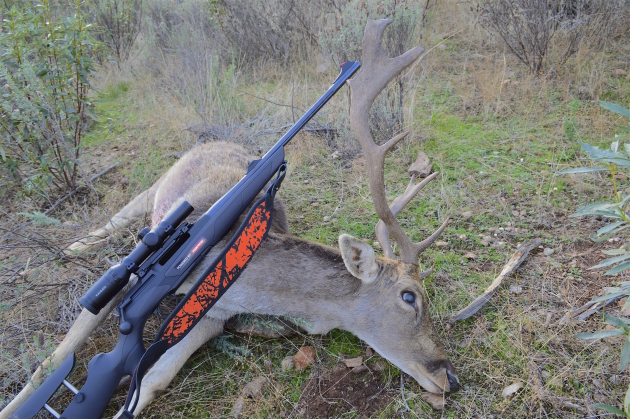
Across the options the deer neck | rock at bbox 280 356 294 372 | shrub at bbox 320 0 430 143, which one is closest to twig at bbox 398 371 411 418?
the deer neck

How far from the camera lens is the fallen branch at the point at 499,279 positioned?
10.7 ft

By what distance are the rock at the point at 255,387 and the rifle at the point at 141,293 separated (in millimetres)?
573

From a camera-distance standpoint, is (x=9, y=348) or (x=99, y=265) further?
(x=99, y=265)

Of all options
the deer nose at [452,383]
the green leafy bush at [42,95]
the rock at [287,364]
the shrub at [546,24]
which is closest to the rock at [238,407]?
the rock at [287,364]

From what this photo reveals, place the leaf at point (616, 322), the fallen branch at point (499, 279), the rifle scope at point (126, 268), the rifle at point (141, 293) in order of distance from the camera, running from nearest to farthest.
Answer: the leaf at point (616, 322) → the rifle at point (141, 293) → the rifle scope at point (126, 268) → the fallen branch at point (499, 279)

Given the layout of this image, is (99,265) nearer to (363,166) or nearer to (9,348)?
(9,348)

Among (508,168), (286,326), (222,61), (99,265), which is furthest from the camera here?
(222,61)

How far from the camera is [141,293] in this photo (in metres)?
2.61

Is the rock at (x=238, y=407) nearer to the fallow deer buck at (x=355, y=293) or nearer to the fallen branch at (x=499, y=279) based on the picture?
the fallow deer buck at (x=355, y=293)

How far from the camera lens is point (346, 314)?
3.04 m

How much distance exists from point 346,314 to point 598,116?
3806mm

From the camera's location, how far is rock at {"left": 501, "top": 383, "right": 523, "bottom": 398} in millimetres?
2717

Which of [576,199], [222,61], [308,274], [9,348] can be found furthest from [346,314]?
[222,61]

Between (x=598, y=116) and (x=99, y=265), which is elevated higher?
(x=99, y=265)
